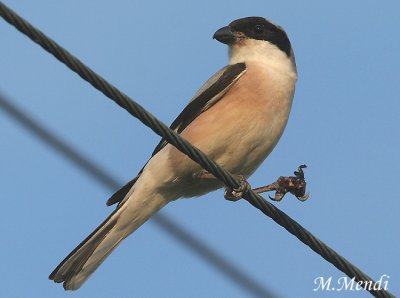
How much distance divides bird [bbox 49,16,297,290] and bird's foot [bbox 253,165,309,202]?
0.56 metres

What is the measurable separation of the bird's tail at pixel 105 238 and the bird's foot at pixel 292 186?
3.76 ft

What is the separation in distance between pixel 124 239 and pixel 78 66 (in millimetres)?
3256

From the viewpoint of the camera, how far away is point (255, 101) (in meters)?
6.88

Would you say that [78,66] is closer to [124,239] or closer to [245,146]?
[245,146]

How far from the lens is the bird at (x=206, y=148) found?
677cm

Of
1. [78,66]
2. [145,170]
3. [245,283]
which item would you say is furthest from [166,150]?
[78,66]

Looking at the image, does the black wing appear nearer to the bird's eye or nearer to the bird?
the bird

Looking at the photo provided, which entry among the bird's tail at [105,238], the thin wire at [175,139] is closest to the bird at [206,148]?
the bird's tail at [105,238]

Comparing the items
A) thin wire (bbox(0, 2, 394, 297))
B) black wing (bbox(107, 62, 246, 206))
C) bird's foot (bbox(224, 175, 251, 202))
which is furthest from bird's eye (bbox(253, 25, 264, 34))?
thin wire (bbox(0, 2, 394, 297))

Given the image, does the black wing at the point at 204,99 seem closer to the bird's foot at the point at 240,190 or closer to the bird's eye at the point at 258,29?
the bird's eye at the point at 258,29

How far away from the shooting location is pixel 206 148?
22.1ft

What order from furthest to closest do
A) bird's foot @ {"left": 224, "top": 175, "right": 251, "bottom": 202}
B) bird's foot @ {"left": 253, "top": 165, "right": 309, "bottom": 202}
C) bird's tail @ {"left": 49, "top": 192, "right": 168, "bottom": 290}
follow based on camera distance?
bird's tail @ {"left": 49, "top": 192, "right": 168, "bottom": 290} < bird's foot @ {"left": 253, "top": 165, "right": 309, "bottom": 202} < bird's foot @ {"left": 224, "top": 175, "right": 251, "bottom": 202}

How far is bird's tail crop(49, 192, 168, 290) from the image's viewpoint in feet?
22.9

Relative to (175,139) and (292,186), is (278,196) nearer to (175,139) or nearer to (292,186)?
(292,186)
